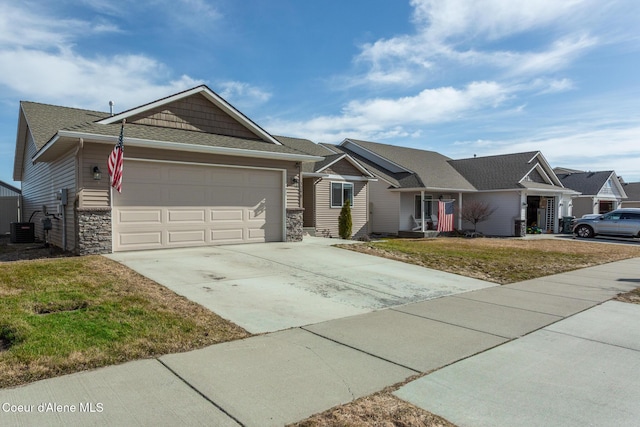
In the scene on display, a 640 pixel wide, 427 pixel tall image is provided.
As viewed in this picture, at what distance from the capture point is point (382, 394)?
12.0ft

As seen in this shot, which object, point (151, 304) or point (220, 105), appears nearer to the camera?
point (151, 304)

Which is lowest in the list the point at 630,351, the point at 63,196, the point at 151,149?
the point at 630,351

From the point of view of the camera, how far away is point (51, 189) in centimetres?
1364

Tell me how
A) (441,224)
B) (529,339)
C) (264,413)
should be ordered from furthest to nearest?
(441,224), (529,339), (264,413)

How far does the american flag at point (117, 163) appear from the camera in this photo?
9547 mm

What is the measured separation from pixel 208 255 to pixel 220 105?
5522 mm

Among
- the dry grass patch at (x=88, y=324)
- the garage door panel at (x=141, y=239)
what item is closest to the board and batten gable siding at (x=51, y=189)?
the garage door panel at (x=141, y=239)

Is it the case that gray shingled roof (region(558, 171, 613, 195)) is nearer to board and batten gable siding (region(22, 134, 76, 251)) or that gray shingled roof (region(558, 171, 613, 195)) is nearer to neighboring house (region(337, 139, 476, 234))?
neighboring house (region(337, 139, 476, 234))

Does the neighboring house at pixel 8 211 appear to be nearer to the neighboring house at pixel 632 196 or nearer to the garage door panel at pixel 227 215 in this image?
the garage door panel at pixel 227 215

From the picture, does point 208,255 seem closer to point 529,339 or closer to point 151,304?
point 151,304

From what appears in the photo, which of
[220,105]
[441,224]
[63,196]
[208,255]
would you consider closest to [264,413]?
[208,255]

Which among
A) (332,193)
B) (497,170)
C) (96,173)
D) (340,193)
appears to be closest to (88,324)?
(96,173)

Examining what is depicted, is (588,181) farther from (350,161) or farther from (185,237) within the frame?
(185,237)

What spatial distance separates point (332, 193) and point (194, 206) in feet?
30.7
